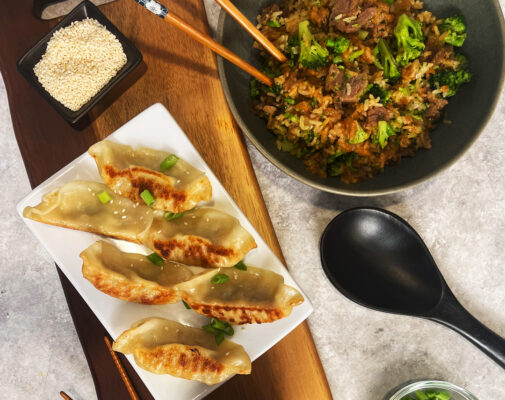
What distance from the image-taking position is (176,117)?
192cm

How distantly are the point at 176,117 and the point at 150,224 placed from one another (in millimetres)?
496

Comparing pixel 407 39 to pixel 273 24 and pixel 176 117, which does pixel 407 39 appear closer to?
pixel 273 24

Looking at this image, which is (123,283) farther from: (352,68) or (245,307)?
(352,68)

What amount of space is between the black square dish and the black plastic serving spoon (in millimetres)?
1078

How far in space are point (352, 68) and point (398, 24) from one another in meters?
0.22

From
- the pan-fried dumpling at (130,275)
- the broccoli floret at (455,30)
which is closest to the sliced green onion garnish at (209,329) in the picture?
the pan-fried dumpling at (130,275)

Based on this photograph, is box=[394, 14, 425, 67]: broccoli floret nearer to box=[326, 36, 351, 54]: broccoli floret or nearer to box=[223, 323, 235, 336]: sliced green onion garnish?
Answer: box=[326, 36, 351, 54]: broccoli floret

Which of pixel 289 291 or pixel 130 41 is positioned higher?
pixel 130 41

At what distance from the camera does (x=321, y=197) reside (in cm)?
204

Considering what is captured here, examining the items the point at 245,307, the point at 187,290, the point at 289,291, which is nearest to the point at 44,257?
the point at 187,290

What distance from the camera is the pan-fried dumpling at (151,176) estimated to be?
1.62m

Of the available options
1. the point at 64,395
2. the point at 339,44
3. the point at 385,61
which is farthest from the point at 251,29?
the point at 64,395

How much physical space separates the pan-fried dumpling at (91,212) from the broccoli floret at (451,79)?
121cm

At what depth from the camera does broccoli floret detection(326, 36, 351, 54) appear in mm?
1579
